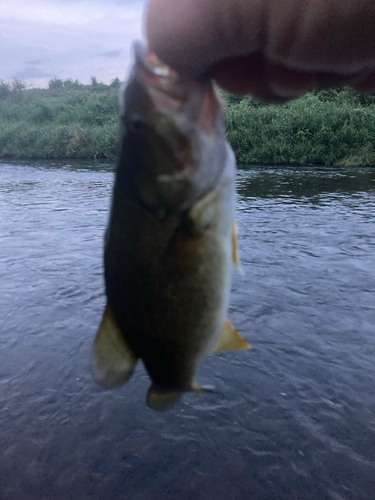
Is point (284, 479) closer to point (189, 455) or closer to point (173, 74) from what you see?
point (189, 455)

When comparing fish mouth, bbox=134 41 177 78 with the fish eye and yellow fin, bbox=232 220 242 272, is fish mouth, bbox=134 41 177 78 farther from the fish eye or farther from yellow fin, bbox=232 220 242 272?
yellow fin, bbox=232 220 242 272

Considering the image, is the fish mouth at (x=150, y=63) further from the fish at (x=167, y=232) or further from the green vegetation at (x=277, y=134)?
the green vegetation at (x=277, y=134)

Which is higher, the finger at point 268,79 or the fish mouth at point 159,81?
the finger at point 268,79

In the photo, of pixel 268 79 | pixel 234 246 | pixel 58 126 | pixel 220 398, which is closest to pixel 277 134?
pixel 58 126

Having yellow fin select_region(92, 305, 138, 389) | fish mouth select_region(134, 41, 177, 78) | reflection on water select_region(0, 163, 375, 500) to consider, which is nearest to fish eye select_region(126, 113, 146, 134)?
fish mouth select_region(134, 41, 177, 78)

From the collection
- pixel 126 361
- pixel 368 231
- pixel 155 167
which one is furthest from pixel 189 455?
pixel 368 231

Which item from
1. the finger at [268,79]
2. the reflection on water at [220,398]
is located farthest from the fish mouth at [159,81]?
A: the reflection on water at [220,398]

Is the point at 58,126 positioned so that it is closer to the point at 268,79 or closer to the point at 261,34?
the point at 268,79
